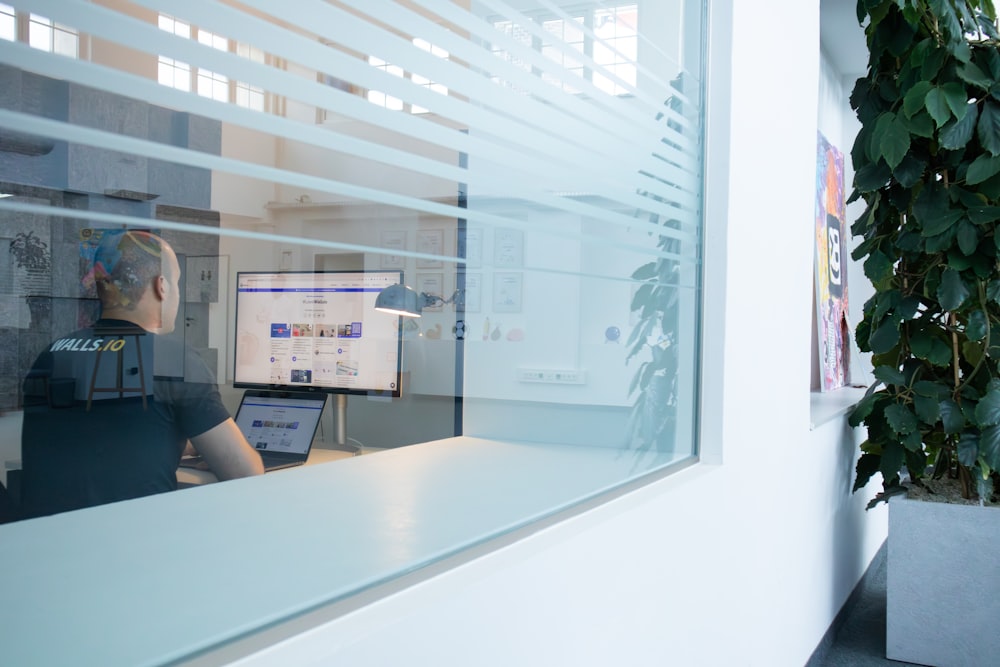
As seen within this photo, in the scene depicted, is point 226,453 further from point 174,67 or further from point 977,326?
point 977,326

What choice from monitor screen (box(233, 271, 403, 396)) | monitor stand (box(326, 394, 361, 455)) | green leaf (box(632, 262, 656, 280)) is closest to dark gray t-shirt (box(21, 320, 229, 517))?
monitor screen (box(233, 271, 403, 396))

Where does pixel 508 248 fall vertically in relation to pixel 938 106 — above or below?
below

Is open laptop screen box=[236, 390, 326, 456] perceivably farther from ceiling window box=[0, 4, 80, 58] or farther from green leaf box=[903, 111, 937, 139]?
green leaf box=[903, 111, 937, 139]

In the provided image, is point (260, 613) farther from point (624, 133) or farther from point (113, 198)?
point (624, 133)

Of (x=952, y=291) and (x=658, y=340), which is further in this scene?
(x=952, y=291)

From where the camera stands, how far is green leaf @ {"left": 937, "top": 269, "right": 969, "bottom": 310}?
259 centimetres

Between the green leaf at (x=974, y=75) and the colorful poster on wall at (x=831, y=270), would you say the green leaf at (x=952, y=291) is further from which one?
the colorful poster on wall at (x=831, y=270)

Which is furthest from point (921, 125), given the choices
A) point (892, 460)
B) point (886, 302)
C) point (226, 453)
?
point (226, 453)

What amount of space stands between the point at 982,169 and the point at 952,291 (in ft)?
1.21

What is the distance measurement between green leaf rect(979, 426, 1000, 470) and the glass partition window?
129 cm

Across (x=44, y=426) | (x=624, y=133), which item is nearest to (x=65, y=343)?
(x=44, y=426)

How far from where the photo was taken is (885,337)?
283cm

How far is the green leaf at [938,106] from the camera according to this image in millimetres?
2414

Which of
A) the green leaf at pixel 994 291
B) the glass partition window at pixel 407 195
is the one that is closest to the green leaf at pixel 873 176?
the green leaf at pixel 994 291
